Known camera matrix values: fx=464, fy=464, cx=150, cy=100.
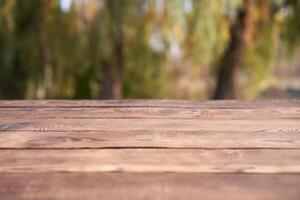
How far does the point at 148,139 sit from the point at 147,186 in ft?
0.73

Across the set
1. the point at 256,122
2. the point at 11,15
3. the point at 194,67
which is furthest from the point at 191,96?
the point at 256,122

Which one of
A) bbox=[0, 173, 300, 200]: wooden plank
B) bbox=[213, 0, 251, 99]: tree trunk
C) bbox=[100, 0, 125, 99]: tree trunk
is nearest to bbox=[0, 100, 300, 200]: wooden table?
bbox=[0, 173, 300, 200]: wooden plank

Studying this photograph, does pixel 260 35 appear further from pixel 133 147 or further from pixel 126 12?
pixel 133 147

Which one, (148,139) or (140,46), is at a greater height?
(140,46)

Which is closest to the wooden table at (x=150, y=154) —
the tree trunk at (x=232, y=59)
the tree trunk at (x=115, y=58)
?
the tree trunk at (x=115, y=58)

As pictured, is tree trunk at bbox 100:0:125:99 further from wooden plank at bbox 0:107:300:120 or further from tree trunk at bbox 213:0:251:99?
wooden plank at bbox 0:107:300:120

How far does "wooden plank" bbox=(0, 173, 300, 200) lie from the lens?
60 centimetres

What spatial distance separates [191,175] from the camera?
659 mm

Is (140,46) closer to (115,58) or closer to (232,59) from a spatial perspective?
(115,58)

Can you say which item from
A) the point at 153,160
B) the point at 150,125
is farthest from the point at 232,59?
the point at 153,160

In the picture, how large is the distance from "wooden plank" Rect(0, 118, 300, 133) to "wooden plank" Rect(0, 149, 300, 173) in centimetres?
16

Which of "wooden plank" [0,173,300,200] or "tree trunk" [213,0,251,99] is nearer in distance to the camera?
"wooden plank" [0,173,300,200]

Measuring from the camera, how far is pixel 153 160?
72 centimetres

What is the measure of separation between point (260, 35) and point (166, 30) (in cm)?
92
